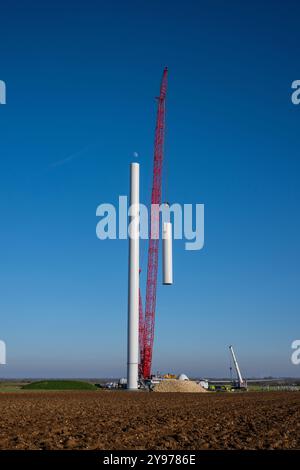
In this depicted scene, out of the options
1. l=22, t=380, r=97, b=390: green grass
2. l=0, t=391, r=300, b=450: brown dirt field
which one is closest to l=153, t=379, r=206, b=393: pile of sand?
l=22, t=380, r=97, b=390: green grass

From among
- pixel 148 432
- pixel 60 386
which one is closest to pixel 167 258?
pixel 60 386

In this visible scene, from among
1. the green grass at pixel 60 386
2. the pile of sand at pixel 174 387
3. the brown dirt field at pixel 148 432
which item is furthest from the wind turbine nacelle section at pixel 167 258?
the brown dirt field at pixel 148 432

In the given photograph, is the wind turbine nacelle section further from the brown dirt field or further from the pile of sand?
the brown dirt field

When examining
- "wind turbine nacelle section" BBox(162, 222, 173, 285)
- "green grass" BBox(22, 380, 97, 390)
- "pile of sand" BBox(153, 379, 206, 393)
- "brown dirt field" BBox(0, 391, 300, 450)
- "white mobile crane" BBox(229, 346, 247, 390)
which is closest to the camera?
"brown dirt field" BBox(0, 391, 300, 450)

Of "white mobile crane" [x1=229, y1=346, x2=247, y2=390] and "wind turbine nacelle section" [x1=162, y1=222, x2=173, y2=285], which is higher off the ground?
"wind turbine nacelle section" [x1=162, y1=222, x2=173, y2=285]

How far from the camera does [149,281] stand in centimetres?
10800

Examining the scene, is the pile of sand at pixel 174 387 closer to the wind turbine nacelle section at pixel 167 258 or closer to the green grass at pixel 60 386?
the green grass at pixel 60 386

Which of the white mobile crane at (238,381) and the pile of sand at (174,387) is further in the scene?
the white mobile crane at (238,381)

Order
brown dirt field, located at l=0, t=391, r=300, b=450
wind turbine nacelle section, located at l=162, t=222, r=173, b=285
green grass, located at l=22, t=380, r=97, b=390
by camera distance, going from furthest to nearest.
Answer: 1. green grass, located at l=22, t=380, r=97, b=390
2. wind turbine nacelle section, located at l=162, t=222, r=173, b=285
3. brown dirt field, located at l=0, t=391, r=300, b=450

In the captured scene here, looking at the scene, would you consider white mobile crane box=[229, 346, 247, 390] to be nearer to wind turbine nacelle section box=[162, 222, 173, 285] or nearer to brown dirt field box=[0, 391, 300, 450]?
wind turbine nacelle section box=[162, 222, 173, 285]

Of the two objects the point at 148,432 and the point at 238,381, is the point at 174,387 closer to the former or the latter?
the point at 238,381

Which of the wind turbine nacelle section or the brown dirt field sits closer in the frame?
the brown dirt field

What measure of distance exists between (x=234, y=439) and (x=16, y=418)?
52.0 feet

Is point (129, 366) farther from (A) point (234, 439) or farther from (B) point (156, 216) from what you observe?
(A) point (234, 439)
